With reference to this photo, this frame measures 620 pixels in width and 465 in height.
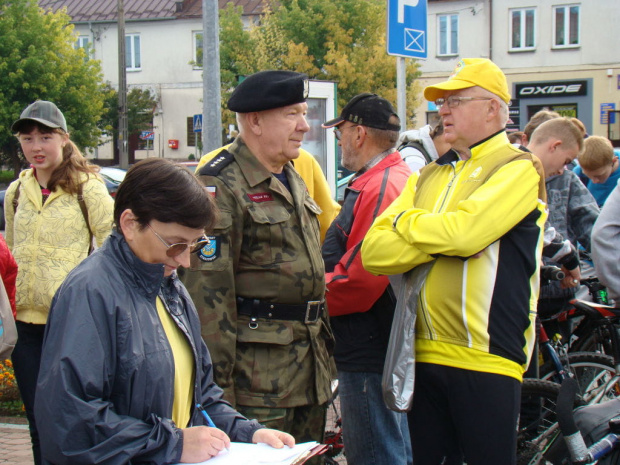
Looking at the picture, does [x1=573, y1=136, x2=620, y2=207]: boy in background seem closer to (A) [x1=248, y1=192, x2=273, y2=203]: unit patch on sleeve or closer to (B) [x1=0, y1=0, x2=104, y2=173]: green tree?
(A) [x1=248, y1=192, x2=273, y2=203]: unit patch on sleeve

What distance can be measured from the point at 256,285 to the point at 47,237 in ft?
4.99

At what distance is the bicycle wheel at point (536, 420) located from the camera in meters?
4.25

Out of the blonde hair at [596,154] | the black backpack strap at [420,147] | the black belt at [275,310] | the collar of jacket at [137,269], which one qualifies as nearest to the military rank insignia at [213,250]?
the black belt at [275,310]

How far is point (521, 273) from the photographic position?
309 centimetres

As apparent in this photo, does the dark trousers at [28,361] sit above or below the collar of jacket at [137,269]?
below

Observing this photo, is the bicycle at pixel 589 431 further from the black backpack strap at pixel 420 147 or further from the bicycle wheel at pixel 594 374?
the black backpack strap at pixel 420 147

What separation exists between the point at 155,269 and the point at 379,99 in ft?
7.38

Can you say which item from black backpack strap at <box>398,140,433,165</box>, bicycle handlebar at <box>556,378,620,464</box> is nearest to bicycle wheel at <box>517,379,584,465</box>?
bicycle handlebar at <box>556,378,620,464</box>

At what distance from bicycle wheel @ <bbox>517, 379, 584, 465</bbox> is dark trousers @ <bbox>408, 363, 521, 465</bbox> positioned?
1171 millimetres

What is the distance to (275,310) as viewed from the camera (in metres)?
3.19

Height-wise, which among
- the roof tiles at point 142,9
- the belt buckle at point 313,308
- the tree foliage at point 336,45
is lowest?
the belt buckle at point 313,308

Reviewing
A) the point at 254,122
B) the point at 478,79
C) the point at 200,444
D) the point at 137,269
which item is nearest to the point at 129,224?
the point at 137,269

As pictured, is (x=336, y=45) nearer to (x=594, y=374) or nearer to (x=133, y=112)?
(x=133, y=112)

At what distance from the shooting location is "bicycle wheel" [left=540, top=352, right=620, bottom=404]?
4.74m
